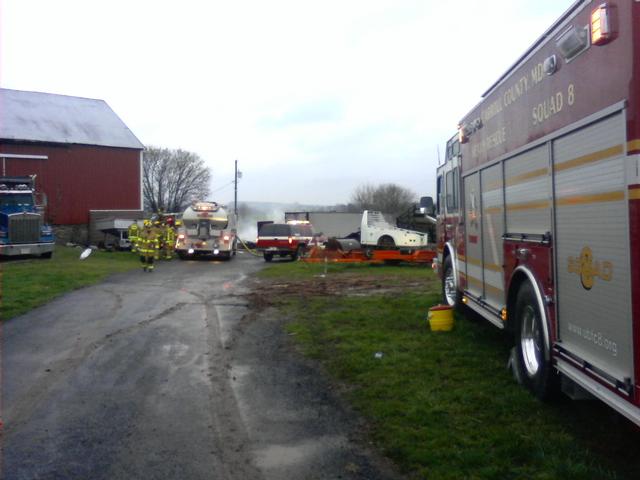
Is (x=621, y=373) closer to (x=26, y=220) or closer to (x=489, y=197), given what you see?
(x=489, y=197)

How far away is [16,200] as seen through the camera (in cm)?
2669

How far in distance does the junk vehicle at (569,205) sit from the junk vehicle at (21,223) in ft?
74.4

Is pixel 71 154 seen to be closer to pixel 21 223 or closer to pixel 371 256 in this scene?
pixel 21 223

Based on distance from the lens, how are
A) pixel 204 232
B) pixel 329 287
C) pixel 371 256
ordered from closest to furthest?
pixel 329 287
pixel 371 256
pixel 204 232

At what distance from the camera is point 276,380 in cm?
708

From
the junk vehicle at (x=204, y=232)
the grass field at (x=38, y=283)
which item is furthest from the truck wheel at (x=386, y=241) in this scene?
the grass field at (x=38, y=283)

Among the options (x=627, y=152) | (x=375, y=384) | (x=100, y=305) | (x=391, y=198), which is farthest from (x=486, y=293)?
(x=391, y=198)

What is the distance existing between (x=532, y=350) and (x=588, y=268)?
180 cm

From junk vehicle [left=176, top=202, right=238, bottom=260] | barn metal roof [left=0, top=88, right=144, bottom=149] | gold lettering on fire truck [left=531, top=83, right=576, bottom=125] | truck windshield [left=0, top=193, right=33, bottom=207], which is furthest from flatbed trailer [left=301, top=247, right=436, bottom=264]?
barn metal roof [left=0, top=88, right=144, bottom=149]

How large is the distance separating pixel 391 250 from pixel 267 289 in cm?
957

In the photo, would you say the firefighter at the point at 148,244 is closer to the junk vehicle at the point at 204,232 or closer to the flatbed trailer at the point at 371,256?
the flatbed trailer at the point at 371,256

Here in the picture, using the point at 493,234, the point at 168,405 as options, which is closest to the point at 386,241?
the point at 493,234

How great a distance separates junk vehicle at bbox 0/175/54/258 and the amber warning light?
82.9ft

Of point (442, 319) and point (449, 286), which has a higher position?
point (449, 286)
